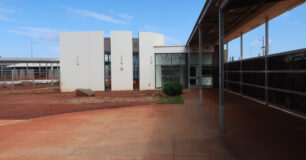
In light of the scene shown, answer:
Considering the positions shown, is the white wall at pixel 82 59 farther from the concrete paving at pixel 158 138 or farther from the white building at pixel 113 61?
the concrete paving at pixel 158 138

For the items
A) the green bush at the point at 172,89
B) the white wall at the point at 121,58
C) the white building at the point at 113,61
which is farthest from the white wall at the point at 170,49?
the green bush at the point at 172,89

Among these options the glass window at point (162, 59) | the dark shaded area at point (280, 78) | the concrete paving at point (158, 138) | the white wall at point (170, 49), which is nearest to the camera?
the concrete paving at point (158, 138)

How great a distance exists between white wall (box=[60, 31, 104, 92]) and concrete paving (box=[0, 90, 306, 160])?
12.5m

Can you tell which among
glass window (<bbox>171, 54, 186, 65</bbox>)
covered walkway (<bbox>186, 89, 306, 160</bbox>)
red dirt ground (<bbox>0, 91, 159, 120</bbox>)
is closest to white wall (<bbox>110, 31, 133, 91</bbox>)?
glass window (<bbox>171, 54, 186, 65</bbox>)

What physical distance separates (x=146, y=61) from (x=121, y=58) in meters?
2.48

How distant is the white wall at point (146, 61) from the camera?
20125 millimetres

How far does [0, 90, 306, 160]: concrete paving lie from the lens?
4.27 metres

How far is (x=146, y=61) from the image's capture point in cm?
2022

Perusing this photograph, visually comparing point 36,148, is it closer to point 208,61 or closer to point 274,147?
point 274,147

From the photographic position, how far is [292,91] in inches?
292

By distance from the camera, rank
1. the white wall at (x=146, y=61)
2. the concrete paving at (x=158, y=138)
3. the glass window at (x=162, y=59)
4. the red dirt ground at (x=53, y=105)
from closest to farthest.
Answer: the concrete paving at (x=158, y=138), the red dirt ground at (x=53, y=105), the white wall at (x=146, y=61), the glass window at (x=162, y=59)

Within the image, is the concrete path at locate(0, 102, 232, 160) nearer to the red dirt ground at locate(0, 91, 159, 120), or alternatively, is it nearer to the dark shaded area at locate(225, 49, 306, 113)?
the red dirt ground at locate(0, 91, 159, 120)

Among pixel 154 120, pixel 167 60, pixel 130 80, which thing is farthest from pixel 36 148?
pixel 167 60

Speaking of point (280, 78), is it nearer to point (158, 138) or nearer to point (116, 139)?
point (158, 138)
